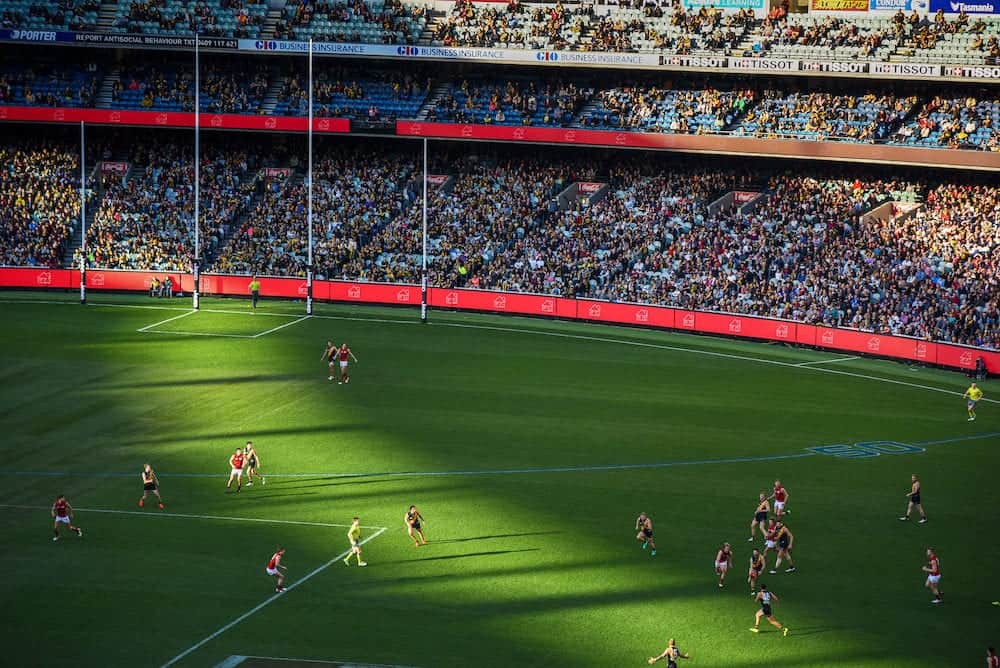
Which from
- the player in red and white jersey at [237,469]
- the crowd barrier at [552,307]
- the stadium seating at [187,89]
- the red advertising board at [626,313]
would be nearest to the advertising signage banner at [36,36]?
the stadium seating at [187,89]

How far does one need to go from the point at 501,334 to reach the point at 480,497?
30417 millimetres

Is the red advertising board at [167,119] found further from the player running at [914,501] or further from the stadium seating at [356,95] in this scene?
the player running at [914,501]

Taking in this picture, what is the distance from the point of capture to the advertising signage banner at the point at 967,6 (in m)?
82.9

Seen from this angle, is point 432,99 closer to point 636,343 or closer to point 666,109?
point 666,109

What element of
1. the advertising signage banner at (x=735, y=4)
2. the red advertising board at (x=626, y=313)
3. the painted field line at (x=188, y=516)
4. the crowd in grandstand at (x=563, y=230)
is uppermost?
the advertising signage banner at (x=735, y=4)

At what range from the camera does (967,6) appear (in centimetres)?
8362

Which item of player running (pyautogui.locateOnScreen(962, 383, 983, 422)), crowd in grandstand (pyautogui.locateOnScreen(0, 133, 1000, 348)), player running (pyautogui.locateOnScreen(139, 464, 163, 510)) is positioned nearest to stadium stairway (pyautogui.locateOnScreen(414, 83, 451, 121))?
crowd in grandstand (pyautogui.locateOnScreen(0, 133, 1000, 348))

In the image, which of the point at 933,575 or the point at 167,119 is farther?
the point at 167,119

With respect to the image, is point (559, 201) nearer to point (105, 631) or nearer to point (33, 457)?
point (33, 457)

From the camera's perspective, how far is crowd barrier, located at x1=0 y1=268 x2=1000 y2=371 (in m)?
67.5

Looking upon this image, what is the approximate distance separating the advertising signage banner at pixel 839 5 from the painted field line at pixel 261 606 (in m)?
58.0

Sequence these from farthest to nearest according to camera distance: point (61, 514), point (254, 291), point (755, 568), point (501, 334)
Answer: point (254, 291)
point (501, 334)
point (61, 514)
point (755, 568)

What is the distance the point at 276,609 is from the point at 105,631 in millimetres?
4241

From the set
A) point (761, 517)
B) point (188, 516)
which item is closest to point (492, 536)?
point (761, 517)
